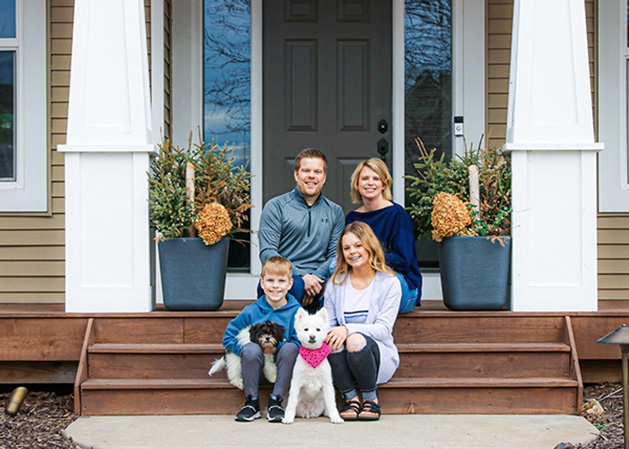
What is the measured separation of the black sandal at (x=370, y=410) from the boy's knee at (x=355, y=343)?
0.96 ft

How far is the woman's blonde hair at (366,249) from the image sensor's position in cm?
366

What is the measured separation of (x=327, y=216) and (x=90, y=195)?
1288 mm

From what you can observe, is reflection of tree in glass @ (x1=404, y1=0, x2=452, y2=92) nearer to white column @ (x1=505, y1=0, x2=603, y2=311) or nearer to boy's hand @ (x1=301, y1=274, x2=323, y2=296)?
white column @ (x1=505, y1=0, x2=603, y2=311)

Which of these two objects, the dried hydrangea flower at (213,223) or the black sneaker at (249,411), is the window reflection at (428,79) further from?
the black sneaker at (249,411)

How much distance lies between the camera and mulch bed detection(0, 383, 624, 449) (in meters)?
3.35

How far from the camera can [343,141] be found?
531 centimetres

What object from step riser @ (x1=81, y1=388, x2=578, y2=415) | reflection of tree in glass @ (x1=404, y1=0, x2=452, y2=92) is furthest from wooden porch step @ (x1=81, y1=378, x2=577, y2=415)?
reflection of tree in glass @ (x1=404, y1=0, x2=452, y2=92)

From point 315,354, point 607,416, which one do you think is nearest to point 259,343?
point 315,354

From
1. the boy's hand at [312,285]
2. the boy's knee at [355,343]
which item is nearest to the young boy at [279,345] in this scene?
the boy's hand at [312,285]

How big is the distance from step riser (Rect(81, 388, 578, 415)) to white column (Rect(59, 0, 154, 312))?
0.53 m

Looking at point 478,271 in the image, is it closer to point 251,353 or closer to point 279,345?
point 279,345

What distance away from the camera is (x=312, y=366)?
344cm

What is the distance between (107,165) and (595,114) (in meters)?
3.24

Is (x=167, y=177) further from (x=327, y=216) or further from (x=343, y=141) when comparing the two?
(x=343, y=141)
